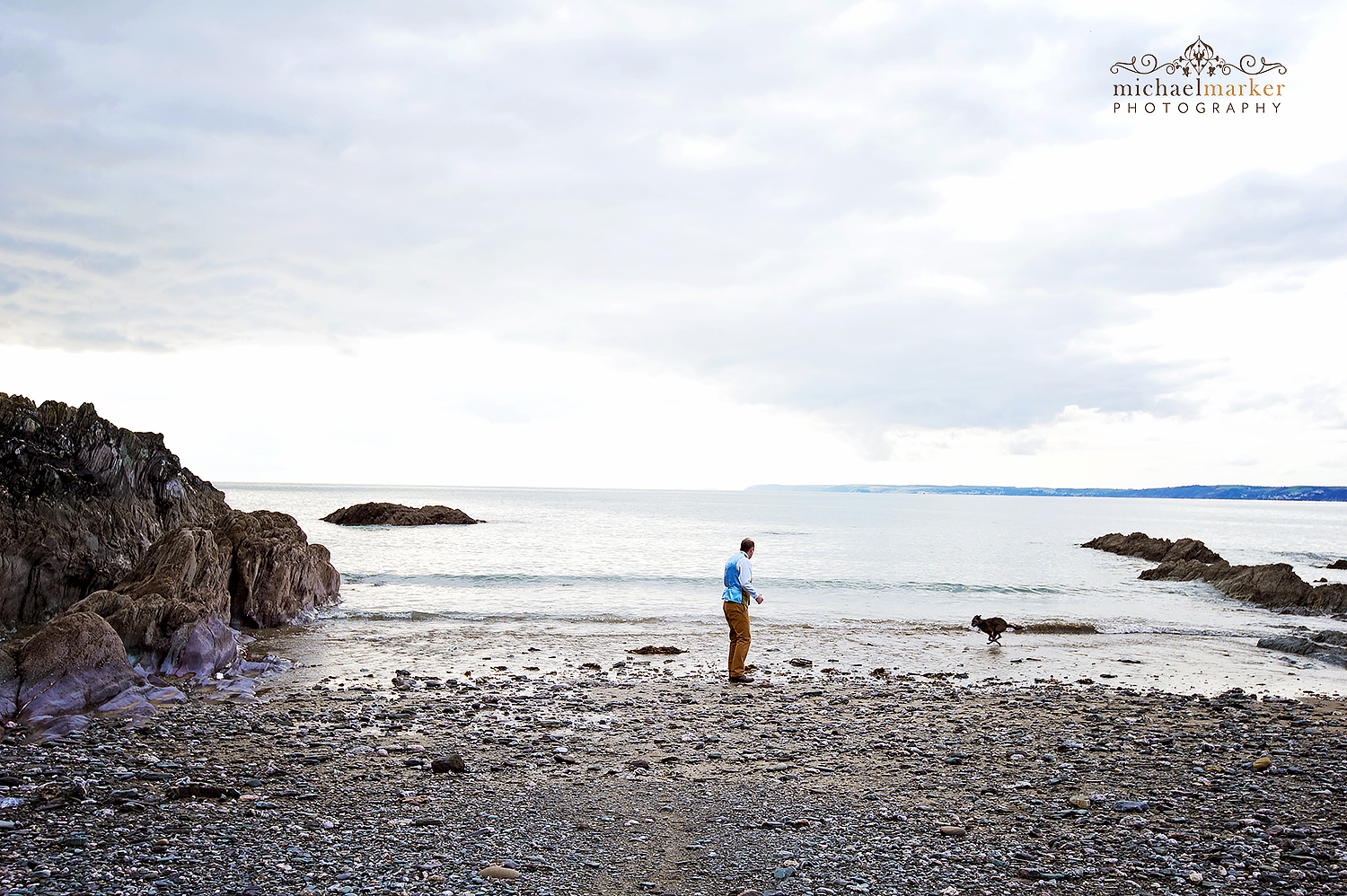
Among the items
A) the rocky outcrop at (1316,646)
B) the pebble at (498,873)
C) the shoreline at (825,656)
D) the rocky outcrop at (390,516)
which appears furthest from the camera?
the rocky outcrop at (390,516)

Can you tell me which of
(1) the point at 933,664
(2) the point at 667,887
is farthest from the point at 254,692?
(1) the point at 933,664

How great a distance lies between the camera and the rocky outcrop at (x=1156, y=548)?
41.9m

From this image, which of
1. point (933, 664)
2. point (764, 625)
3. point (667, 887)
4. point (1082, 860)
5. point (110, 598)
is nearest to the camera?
point (667, 887)

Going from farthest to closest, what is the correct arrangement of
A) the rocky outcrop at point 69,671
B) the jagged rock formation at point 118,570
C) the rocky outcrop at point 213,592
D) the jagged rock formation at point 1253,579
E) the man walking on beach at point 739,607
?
the jagged rock formation at point 1253,579
the man walking on beach at point 739,607
the rocky outcrop at point 213,592
the jagged rock formation at point 118,570
the rocky outcrop at point 69,671

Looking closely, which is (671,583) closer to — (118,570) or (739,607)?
(739,607)

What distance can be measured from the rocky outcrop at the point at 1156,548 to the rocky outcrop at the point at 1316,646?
2306cm

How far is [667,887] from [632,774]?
8.69ft

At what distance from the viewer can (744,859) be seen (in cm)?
646

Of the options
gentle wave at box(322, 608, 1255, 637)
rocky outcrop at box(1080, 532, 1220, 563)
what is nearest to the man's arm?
gentle wave at box(322, 608, 1255, 637)

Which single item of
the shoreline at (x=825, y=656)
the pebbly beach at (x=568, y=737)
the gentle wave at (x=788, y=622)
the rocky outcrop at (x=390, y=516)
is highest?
the pebbly beach at (x=568, y=737)

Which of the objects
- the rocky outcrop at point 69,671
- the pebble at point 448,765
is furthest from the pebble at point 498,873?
the rocky outcrop at point 69,671

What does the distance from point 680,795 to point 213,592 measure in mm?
13738

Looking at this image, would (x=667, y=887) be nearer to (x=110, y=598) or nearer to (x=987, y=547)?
(x=110, y=598)

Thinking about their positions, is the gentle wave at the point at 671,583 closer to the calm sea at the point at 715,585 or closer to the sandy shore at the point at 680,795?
the calm sea at the point at 715,585
